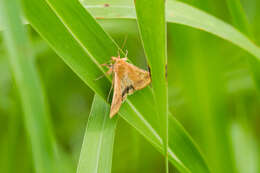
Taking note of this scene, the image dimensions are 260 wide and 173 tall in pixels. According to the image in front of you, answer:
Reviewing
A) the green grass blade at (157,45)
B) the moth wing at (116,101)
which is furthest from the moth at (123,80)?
the green grass blade at (157,45)

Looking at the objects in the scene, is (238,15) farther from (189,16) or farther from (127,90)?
(127,90)

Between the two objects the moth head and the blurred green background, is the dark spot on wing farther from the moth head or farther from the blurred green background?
the blurred green background

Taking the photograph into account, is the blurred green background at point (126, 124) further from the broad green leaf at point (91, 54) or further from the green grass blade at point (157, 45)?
the green grass blade at point (157, 45)

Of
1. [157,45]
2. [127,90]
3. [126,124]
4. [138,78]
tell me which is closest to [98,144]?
[127,90]

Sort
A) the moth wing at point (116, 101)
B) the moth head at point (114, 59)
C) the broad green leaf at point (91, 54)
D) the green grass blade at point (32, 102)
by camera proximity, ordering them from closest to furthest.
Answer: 1. the green grass blade at point (32, 102)
2. the broad green leaf at point (91, 54)
3. the moth wing at point (116, 101)
4. the moth head at point (114, 59)

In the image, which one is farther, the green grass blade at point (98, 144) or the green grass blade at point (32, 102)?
the green grass blade at point (98, 144)

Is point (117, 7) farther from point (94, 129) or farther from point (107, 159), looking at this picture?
point (107, 159)
